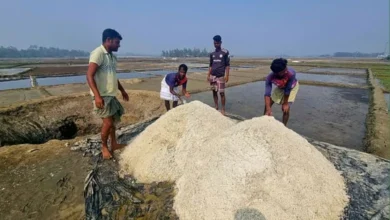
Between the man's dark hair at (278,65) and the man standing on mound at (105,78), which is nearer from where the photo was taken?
the man standing on mound at (105,78)

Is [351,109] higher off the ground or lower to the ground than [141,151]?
lower

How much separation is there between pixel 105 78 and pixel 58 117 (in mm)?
3253

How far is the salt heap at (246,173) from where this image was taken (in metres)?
1.60

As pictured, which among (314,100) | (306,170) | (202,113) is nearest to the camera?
(306,170)

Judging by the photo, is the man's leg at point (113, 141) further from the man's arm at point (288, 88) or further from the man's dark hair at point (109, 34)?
the man's arm at point (288, 88)

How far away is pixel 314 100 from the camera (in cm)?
714

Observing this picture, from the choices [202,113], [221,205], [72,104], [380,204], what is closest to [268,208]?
[221,205]

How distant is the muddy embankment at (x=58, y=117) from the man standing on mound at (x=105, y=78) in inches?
103

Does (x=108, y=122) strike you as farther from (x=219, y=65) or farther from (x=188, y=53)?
(x=188, y=53)

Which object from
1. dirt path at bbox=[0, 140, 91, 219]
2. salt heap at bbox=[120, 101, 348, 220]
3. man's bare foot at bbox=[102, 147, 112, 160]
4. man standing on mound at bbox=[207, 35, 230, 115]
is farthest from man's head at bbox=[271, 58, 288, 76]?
dirt path at bbox=[0, 140, 91, 219]

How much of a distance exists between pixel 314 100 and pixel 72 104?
6.26 m

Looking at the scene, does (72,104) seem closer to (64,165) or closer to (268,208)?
(64,165)

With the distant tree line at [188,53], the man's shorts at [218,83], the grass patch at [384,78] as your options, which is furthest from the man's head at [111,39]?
the distant tree line at [188,53]

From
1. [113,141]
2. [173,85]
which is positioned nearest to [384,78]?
[173,85]
